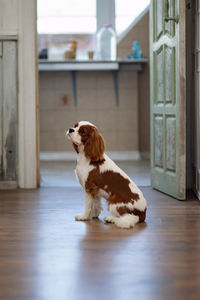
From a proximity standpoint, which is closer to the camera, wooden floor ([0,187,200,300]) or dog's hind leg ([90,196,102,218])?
wooden floor ([0,187,200,300])

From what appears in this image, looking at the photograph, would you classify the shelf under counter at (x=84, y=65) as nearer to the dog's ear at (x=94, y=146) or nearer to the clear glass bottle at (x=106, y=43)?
the clear glass bottle at (x=106, y=43)

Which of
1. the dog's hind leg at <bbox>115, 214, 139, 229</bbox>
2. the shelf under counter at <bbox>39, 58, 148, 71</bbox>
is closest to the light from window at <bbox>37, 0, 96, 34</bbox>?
the shelf under counter at <bbox>39, 58, 148, 71</bbox>

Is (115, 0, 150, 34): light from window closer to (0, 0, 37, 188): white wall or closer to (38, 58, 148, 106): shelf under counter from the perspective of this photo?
(38, 58, 148, 106): shelf under counter

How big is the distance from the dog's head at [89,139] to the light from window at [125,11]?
14.2 feet

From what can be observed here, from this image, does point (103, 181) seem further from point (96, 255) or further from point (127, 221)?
point (96, 255)

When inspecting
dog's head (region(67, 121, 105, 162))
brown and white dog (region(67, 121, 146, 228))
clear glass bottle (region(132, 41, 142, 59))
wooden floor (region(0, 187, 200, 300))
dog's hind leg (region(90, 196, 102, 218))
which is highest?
clear glass bottle (region(132, 41, 142, 59))

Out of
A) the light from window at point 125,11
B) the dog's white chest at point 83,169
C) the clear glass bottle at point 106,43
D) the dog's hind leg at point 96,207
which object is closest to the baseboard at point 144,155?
the clear glass bottle at point 106,43

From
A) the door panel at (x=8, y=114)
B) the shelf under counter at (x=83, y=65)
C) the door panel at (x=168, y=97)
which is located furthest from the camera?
the shelf under counter at (x=83, y=65)

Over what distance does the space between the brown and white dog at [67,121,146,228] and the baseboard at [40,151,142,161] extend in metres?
4.01

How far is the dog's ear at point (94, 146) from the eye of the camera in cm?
312

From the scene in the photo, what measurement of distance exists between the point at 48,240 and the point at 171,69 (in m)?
2.04

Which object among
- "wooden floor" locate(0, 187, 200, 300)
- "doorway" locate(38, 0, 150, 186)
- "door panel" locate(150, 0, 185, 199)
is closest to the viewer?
"wooden floor" locate(0, 187, 200, 300)

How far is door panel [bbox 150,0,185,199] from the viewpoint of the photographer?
403 centimetres

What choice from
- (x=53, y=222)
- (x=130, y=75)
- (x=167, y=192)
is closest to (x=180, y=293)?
(x=53, y=222)
